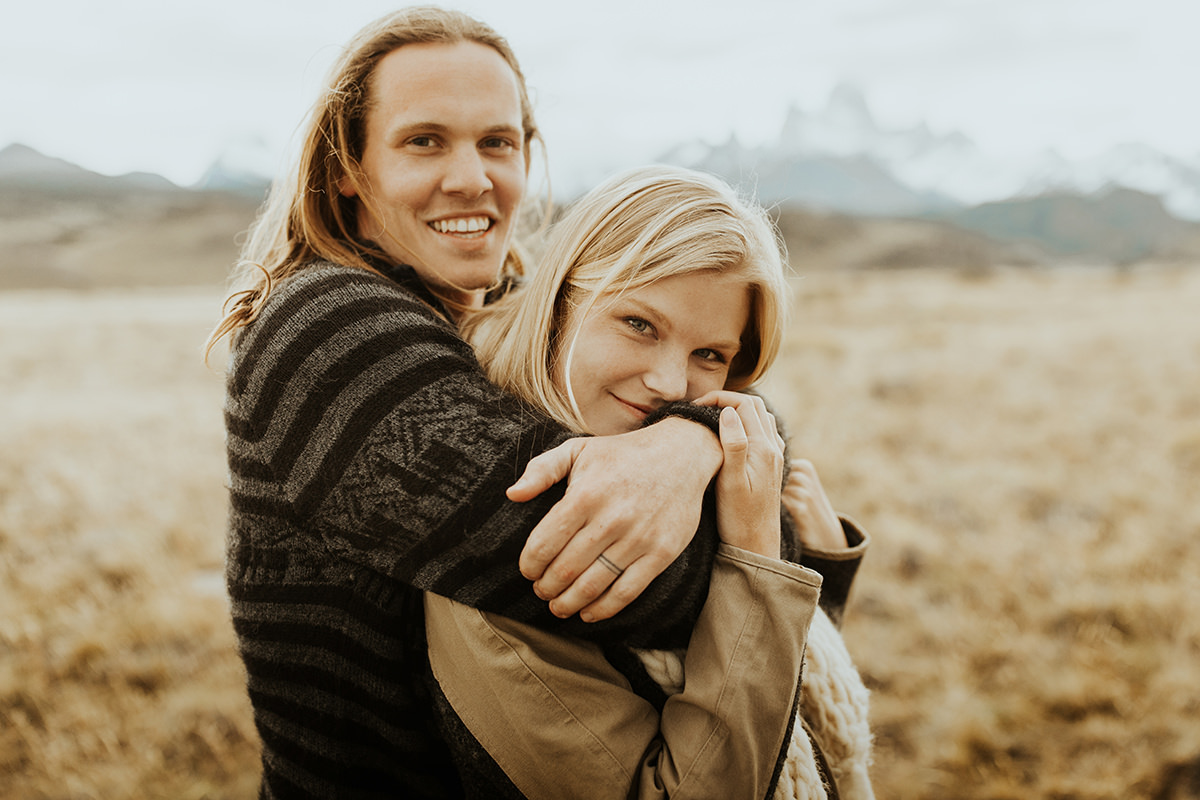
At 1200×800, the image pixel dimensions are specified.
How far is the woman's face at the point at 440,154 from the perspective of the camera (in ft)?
6.01

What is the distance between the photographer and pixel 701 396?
1750 mm

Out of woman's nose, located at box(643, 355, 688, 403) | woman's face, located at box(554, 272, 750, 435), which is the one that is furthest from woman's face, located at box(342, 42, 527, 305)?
woman's nose, located at box(643, 355, 688, 403)

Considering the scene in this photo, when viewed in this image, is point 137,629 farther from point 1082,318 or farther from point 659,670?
point 1082,318

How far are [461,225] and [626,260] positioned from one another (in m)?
0.56

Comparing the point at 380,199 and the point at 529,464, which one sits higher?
the point at 380,199

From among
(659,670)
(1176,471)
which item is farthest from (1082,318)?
(659,670)

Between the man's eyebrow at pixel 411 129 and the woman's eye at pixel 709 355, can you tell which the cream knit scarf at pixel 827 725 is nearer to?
the woman's eye at pixel 709 355

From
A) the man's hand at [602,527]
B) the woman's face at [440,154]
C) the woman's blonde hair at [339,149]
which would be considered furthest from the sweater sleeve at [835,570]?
the woman's blonde hair at [339,149]

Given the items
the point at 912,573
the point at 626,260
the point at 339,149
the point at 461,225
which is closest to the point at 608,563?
the point at 626,260

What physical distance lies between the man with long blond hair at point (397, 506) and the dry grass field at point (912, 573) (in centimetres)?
218

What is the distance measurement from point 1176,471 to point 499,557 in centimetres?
734

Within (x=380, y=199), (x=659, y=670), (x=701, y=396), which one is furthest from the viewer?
→ (x=380, y=199)

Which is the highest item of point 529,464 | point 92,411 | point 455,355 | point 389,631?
point 455,355

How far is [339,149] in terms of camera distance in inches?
75.4
